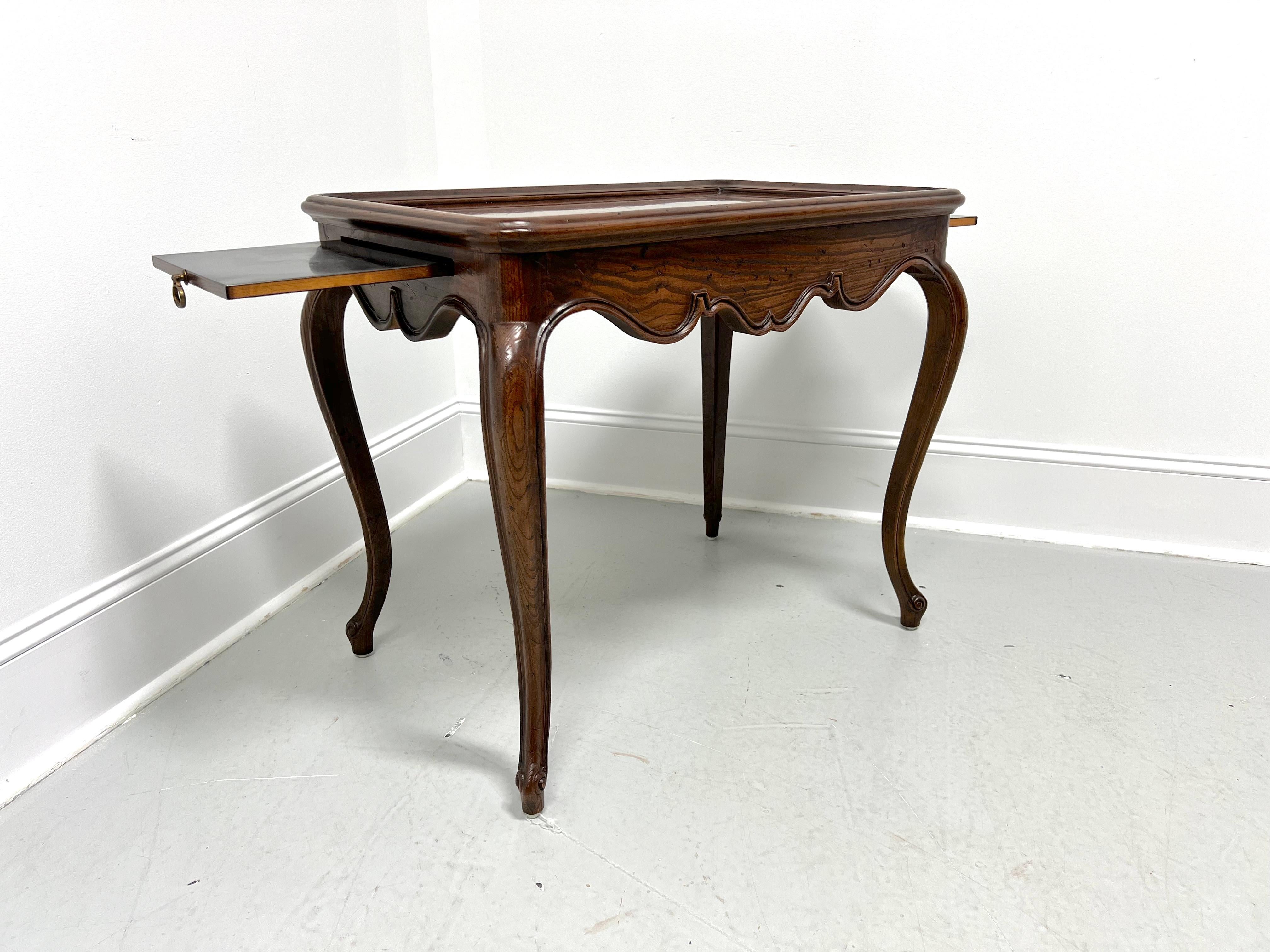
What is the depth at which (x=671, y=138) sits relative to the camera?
6.37ft

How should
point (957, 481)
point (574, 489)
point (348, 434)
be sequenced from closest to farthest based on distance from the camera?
point (348, 434) → point (957, 481) → point (574, 489)

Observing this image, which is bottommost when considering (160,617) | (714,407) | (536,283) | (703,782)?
(703,782)

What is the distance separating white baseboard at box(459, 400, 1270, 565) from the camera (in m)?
1.83

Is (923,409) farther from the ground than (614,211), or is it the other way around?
(614,211)

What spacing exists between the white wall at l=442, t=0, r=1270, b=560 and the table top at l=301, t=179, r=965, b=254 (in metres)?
0.40

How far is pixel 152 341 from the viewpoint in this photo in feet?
4.50

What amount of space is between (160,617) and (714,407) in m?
Answer: 1.10

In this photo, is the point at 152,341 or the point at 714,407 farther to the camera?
the point at 714,407

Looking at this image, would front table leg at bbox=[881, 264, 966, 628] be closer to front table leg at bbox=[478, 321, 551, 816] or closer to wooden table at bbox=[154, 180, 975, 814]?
wooden table at bbox=[154, 180, 975, 814]

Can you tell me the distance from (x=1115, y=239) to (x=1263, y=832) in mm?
1168

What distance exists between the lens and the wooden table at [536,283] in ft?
3.07

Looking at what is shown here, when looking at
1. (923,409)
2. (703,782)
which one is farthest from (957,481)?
(703,782)

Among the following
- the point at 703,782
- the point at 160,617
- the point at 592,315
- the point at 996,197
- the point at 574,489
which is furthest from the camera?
the point at 574,489

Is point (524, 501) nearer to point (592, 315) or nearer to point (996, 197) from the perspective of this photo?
point (592, 315)
